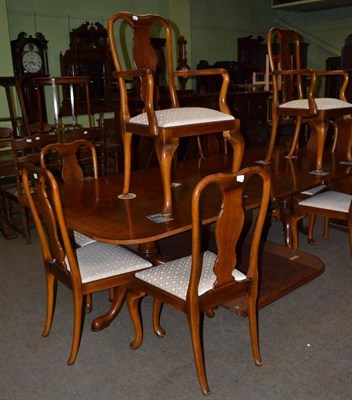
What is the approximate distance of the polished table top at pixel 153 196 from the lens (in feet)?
6.39

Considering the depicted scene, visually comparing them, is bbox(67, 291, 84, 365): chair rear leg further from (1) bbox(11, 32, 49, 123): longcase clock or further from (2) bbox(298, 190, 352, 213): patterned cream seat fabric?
(1) bbox(11, 32, 49, 123): longcase clock

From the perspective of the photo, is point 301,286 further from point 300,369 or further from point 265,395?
point 265,395

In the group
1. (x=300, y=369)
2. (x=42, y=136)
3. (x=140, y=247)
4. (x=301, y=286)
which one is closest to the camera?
(x=300, y=369)

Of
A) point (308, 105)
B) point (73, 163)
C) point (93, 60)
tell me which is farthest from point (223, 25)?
point (73, 163)

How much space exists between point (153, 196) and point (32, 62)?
479 cm

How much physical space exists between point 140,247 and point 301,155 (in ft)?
5.79

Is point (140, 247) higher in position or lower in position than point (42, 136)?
lower

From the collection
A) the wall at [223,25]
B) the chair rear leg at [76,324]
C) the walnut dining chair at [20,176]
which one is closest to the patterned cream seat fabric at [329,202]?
the chair rear leg at [76,324]

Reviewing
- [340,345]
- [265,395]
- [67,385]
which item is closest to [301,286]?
[340,345]

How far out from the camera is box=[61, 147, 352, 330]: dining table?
1.99 meters

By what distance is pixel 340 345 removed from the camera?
2.16 metres

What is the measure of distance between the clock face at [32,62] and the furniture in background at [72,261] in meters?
4.85

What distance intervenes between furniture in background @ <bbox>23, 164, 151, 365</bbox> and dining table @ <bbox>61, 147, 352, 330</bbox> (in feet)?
0.41

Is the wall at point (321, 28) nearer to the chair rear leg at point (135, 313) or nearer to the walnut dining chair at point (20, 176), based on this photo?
the walnut dining chair at point (20, 176)
